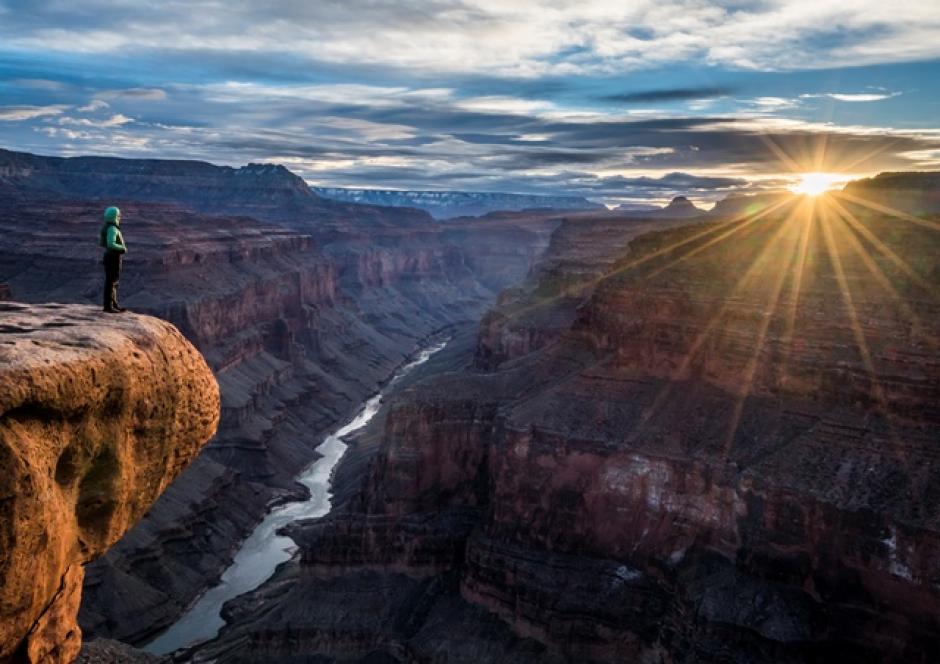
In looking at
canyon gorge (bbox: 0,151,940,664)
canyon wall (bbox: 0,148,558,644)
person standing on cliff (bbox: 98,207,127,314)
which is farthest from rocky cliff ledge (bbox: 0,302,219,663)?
canyon wall (bbox: 0,148,558,644)

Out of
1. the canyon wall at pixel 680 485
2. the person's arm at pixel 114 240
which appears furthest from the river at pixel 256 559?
the person's arm at pixel 114 240

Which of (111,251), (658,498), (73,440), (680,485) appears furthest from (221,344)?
(73,440)

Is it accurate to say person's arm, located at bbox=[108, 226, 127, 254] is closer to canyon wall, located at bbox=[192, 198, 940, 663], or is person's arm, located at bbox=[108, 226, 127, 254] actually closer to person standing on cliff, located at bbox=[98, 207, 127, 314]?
person standing on cliff, located at bbox=[98, 207, 127, 314]

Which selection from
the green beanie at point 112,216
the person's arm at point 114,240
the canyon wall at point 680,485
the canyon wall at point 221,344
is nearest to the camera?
the green beanie at point 112,216

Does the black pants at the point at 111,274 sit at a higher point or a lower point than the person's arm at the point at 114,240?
lower

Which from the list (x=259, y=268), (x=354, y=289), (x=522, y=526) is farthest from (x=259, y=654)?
(x=354, y=289)

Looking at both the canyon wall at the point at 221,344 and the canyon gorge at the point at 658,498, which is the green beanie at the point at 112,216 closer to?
the canyon gorge at the point at 658,498

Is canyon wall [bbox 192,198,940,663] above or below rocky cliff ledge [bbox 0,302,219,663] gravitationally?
below

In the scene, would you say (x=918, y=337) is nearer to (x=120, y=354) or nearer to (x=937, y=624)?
(x=937, y=624)
